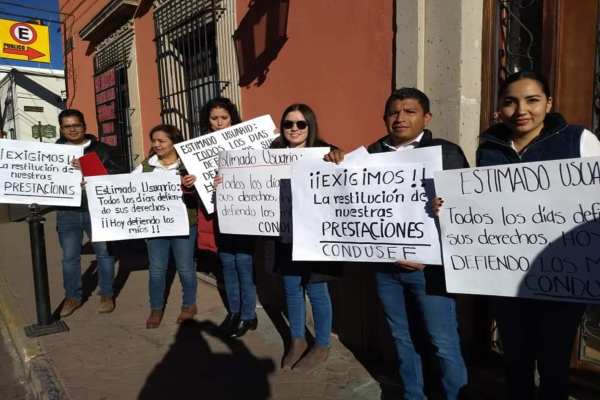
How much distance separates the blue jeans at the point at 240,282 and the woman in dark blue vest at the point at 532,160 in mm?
1969

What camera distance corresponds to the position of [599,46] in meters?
2.56

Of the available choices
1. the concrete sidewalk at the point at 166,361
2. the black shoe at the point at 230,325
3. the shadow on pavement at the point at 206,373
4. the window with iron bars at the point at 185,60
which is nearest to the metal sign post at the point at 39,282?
the concrete sidewalk at the point at 166,361

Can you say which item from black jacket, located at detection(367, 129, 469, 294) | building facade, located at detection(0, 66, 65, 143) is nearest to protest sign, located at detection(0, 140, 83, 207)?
black jacket, located at detection(367, 129, 469, 294)

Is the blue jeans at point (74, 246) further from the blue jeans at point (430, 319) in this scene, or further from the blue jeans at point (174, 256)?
the blue jeans at point (430, 319)

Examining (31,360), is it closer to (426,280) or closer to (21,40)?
(426,280)

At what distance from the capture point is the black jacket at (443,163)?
2.12m

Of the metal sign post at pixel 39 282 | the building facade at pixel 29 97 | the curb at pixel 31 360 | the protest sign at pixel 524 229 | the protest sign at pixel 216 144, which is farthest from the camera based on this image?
the building facade at pixel 29 97

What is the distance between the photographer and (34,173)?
150 inches

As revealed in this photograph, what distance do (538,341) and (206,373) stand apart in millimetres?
2113

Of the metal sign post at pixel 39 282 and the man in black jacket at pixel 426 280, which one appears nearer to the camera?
the man in black jacket at pixel 426 280

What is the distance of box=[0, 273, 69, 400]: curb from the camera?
2920 millimetres

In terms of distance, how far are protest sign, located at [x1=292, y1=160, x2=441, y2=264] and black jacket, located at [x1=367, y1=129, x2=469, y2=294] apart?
0.09 metres

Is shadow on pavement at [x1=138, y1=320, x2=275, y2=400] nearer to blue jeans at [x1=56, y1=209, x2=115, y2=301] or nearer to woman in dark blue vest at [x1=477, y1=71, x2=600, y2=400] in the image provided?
blue jeans at [x1=56, y1=209, x2=115, y2=301]

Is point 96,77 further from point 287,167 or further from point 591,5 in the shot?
point 591,5
